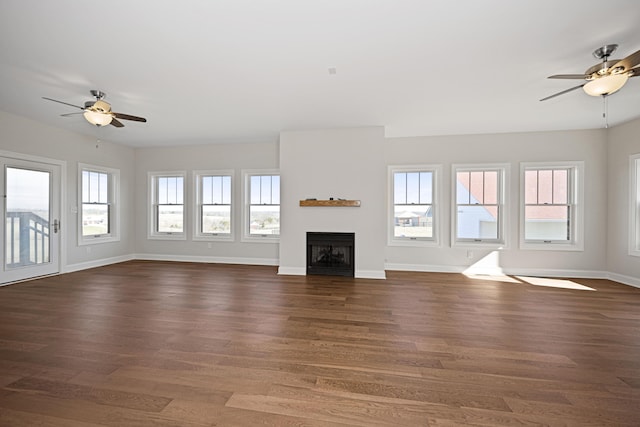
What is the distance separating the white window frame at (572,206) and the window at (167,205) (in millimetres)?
7375

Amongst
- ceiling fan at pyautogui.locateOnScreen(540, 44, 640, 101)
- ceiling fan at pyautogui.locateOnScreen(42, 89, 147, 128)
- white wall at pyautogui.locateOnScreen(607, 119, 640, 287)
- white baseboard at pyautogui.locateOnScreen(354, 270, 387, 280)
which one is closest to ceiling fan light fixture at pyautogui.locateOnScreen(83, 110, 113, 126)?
ceiling fan at pyautogui.locateOnScreen(42, 89, 147, 128)

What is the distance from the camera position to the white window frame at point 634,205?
457 cm

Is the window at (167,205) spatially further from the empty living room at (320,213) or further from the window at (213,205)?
the window at (213,205)

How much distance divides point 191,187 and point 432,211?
555cm

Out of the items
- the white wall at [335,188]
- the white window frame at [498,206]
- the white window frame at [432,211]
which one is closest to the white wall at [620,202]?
the white window frame at [498,206]

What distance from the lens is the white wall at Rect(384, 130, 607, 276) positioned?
5.13m

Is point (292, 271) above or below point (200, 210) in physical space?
below

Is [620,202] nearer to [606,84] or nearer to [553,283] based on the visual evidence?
[553,283]

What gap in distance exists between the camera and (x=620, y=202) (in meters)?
4.83

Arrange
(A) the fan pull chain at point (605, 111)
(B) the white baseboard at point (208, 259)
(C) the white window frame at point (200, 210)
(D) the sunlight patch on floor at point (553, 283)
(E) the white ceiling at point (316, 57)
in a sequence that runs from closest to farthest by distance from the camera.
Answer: (E) the white ceiling at point (316, 57)
(A) the fan pull chain at point (605, 111)
(D) the sunlight patch on floor at point (553, 283)
(B) the white baseboard at point (208, 259)
(C) the white window frame at point (200, 210)

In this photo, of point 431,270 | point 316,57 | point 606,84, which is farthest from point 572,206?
point 316,57

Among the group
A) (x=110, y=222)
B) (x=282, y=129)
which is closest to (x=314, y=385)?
(x=282, y=129)

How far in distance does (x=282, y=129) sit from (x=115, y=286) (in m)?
3.86

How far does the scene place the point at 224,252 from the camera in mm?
6492
